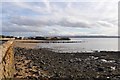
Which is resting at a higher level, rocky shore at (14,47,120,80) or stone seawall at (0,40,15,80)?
stone seawall at (0,40,15,80)

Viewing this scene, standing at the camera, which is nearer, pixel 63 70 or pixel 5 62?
pixel 5 62

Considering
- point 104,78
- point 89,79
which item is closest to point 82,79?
point 89,79

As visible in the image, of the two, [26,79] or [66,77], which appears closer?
[26,79]

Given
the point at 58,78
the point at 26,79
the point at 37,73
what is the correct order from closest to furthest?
1. the point at 26,79
2. the point at 58,78
3. the point at 37,73

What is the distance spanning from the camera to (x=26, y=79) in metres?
14.5

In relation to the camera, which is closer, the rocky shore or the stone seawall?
the stone seawall

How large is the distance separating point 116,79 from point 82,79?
7.59ft

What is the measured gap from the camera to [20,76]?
14758 mm

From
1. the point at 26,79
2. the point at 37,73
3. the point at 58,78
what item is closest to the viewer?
the point at 26,79

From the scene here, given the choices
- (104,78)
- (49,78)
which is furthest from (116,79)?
(49,78)

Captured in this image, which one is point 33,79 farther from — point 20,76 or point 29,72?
point 29,72

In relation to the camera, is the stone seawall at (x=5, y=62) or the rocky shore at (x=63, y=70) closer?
the stone seawall at (x=5, y=62)

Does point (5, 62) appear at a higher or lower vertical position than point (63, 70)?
higher

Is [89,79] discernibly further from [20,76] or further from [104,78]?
[20,76]
